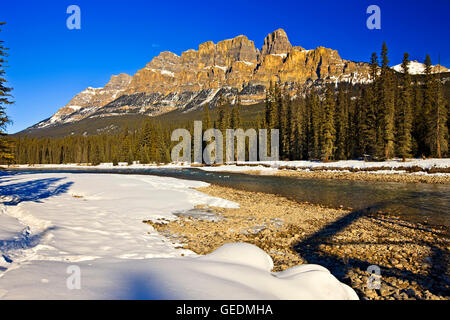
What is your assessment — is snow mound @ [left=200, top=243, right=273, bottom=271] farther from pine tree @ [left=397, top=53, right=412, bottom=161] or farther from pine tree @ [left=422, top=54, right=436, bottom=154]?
pine tree @ [left=422, top=54, right=436, bottom=154]

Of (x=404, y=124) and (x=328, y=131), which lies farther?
(x=328, y=131)

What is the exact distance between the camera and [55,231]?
7082 millimetres

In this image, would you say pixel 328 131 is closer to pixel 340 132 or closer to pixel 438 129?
pixel 340 132

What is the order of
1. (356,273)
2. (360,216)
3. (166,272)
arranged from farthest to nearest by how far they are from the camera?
(360,216) < (356,273) < (166,272)

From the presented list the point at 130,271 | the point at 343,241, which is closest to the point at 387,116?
the point at 343,241

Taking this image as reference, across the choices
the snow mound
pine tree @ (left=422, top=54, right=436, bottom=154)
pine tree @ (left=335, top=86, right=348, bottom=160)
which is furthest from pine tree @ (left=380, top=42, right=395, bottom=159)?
the snow mound

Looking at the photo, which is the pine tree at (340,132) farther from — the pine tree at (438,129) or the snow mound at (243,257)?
the snow mound at (243,257)

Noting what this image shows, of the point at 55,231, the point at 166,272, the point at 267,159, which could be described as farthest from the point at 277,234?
the point at 267,159

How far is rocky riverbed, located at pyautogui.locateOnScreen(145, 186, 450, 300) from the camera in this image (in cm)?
537

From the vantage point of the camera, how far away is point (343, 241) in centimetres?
820

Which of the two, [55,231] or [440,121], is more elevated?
[440,121]

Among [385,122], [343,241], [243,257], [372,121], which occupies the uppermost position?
[372,121]
